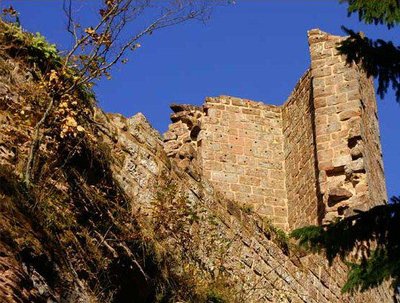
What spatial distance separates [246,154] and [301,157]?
3.05 feet

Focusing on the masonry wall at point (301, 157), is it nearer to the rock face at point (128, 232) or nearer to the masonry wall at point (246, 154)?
the masonry wall at point (246, 154)

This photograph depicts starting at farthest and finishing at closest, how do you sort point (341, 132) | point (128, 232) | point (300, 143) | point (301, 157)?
point (300, 143) → point (301, 157) → point (341, 132) → point (128, 232)

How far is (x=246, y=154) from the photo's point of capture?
17172mm

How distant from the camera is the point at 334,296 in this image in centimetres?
1084

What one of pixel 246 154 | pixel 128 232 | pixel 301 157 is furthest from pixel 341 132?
pixel 128 232

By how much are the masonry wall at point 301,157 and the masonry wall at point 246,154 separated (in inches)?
6.5

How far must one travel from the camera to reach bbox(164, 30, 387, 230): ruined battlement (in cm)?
1554

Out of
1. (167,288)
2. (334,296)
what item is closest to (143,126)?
(167,288)

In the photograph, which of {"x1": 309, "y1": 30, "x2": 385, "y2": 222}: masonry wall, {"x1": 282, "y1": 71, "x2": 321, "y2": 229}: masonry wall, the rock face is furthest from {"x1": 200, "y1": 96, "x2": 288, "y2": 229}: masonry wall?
the rock face

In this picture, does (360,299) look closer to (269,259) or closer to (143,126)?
(269,259)

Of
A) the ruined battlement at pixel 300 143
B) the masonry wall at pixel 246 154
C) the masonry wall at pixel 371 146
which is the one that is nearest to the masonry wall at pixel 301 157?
the ruined battlement at pixel 300 143

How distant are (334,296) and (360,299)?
1132 millimetres

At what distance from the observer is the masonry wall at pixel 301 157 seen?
16.1 metres

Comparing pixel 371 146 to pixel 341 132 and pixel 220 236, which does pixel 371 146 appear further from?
pixel 220 236
